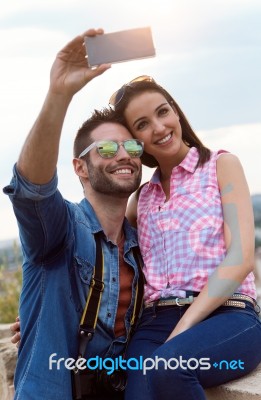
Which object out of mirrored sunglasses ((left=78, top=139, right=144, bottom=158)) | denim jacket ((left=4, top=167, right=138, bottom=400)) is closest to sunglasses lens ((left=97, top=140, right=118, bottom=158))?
mirrored sunglasses ((left=78, top=139, right=144, bottom=158))

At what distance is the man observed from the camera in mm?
2584

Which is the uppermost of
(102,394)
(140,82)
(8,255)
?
(140,82)

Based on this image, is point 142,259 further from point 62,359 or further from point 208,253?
point 62,359

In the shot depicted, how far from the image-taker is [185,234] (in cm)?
319

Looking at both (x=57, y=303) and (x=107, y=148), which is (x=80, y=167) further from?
(x=57, y=303)

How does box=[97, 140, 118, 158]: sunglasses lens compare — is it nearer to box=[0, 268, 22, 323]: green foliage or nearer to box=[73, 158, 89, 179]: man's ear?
box=[73, 158, 89, 179]: man's ear

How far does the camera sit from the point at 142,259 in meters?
3.42

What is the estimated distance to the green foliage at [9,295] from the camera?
287 inches

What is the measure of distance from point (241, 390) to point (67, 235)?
1.01 m

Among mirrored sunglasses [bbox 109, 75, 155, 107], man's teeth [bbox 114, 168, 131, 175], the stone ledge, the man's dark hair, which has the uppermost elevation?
mirrored sunglasses [bbox 109, 75, 155, 107]

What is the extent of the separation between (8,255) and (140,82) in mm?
4594

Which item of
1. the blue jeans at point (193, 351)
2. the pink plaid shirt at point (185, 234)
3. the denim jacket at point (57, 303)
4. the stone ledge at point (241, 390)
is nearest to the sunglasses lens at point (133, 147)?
the pink plaid shirt at point (185, 234)

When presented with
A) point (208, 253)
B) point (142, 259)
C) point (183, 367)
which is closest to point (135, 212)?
point (142, 259)

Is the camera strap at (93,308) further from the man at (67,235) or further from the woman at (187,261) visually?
the woman at (187,261)
